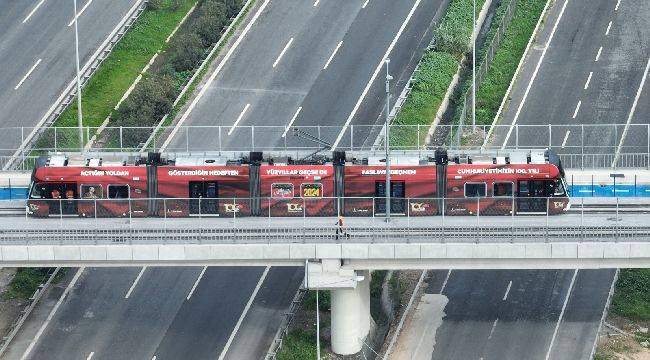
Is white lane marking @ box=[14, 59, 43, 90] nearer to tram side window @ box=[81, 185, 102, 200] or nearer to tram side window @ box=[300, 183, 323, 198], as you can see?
tram side window @ box=[81, 185, 102, 200]

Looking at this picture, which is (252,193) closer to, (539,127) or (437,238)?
(437,238)

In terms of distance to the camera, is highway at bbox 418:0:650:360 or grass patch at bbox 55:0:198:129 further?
grass patch at bbox 55:0:198:129

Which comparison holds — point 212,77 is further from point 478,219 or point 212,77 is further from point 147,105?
point 478,219

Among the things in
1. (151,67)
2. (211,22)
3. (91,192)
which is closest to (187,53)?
(151,67)

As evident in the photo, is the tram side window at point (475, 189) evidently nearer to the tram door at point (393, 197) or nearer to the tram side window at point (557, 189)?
the tram door at point (393, 197)

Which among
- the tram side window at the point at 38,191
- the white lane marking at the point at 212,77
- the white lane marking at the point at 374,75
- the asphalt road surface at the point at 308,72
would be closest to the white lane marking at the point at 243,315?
the tram side window at the point at 38,191

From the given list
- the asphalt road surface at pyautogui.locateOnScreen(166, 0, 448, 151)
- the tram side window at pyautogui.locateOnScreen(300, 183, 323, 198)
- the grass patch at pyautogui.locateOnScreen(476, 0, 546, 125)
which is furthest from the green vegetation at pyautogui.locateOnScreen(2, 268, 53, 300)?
the grass patch at pyautogui.locateOnScreen(476, 0, 546, 125)
